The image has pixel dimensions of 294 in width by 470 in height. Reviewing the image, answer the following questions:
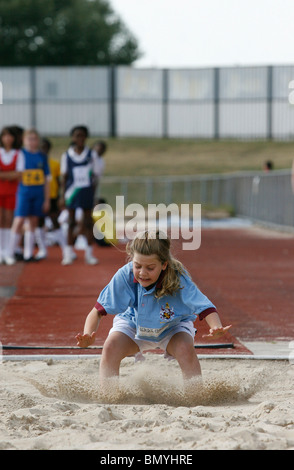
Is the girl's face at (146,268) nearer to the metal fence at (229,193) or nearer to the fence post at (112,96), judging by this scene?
the metal fence at (229,193)

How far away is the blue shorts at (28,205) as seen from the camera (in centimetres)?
1292

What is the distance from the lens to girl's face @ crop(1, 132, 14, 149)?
42.2 ft

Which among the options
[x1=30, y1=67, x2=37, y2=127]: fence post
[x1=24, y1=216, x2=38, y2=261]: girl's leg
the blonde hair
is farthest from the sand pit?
[x1=30, y1=67, x2=37, y2=127]: fence post

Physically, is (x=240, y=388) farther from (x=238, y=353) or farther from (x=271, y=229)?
(x=271, y=229)

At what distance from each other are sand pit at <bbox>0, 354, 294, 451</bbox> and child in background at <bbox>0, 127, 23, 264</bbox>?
696 cm

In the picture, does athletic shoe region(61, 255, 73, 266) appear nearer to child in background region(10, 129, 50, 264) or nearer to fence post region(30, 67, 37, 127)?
child in background region(10, 129, 50, 264)

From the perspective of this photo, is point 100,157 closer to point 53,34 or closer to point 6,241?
point 6,241

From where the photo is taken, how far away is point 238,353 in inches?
254

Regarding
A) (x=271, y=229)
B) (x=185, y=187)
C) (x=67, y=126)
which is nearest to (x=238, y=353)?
(x=271, y=229)

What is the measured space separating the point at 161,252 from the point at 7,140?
26.8ft

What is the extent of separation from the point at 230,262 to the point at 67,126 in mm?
35766

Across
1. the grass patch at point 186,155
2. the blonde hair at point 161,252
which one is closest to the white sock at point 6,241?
the blonde hair at point 161,252

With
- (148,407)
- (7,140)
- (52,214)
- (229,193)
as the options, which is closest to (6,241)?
(7,140)

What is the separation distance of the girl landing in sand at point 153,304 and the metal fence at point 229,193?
15937 millimetres
